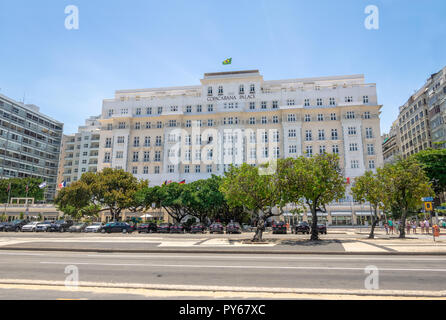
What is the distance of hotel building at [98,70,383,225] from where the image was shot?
65.1 m

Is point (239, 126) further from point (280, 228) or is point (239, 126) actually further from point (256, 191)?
point (256, 191)

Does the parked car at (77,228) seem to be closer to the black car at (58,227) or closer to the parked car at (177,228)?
the black car at (58,227)

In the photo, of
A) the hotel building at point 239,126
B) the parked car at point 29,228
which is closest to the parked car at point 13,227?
the parked car at point 29,228

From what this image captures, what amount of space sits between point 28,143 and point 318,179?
106 meters

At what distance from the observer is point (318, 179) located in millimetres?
24859

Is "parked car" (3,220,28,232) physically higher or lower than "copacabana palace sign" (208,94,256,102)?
lower

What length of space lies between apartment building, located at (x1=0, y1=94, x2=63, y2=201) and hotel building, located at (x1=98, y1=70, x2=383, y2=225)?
39.6 metres

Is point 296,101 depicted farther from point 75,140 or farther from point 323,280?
point 75,140

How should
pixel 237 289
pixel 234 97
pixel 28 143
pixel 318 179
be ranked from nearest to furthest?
pixel 237 289
pixel 318 179
pixel 234 97
pixel 28 143

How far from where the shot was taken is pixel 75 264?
14.1m

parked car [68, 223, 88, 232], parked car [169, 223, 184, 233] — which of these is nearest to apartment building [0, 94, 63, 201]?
parked car [68, 223, 88, 232]

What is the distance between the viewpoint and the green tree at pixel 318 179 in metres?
24.9

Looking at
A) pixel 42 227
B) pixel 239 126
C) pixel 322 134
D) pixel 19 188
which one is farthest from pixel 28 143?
pixel 322 134

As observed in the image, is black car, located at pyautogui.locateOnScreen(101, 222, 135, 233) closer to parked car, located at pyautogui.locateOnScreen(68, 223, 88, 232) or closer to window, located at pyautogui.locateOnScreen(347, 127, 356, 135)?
parked car, located at pyautogui.locateOnScreen(68, 223, 88, 232)
